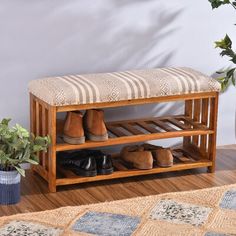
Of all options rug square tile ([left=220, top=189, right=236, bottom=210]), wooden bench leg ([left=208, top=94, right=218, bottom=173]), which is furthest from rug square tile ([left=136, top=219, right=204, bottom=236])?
wooden bench leg ([left=208, top=94, right=218, bottom=173])

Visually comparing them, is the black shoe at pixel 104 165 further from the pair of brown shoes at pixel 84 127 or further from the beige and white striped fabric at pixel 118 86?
the beige and white striped fabric at pixel 118 86

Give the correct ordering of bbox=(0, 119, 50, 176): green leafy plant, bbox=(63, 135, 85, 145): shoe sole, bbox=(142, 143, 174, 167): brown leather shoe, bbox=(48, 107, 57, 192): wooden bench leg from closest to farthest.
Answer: bbox=(0, 119, 50, 176): green leafy plant < bbox=(48, 107, 57, 192): wooden bench leg < bbox=(63, 135, 85, 145): shoe sole < bbox=(142, 143, 174, 167): brown leather shoe

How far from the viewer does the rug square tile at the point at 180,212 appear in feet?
11.4

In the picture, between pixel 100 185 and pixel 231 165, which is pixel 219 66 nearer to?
pixel 231 165

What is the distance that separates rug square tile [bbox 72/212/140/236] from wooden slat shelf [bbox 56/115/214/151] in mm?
446

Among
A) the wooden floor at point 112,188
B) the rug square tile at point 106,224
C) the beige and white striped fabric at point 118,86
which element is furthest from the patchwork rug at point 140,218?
the beige and white striped fabric at point 118,86

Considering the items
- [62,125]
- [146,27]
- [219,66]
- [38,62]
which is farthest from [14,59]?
[219,66]

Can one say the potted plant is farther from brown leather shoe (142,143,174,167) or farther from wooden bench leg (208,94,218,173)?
wooden bench leg (208,94,218,173)

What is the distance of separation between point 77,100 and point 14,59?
48 centimetres

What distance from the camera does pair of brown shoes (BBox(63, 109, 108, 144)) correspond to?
12.5 ft

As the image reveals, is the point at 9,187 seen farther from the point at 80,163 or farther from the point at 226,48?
the point at 226,48

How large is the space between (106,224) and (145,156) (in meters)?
0.67

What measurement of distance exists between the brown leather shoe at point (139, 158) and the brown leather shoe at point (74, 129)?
0.33m

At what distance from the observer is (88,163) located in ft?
12.7
